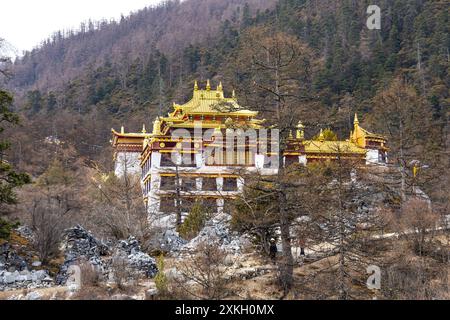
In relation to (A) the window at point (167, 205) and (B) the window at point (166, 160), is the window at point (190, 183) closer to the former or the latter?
(A) the window at point (167, 205)

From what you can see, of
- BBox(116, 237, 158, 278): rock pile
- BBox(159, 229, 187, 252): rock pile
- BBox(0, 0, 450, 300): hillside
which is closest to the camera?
BBox(0, 0, 450, 300): hillside

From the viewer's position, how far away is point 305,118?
48.9 ft

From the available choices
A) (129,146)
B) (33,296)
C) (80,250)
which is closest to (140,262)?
(80,250)

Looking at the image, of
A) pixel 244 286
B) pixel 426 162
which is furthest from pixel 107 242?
pixel 426 162

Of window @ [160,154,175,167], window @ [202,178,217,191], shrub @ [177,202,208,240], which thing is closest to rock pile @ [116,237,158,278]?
shrub @ [177,202,208,240]

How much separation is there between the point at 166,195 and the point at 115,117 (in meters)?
38.0

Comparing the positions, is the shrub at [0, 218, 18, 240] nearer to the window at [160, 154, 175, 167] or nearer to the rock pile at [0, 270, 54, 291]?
the rock pile at [0, 270, 54, 291]

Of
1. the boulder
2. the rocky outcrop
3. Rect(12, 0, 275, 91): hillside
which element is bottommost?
the boulder

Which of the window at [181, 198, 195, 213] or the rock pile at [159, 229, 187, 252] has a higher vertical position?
the window at [181, 198, 195, 213]

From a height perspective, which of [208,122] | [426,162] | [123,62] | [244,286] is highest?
[123,62]

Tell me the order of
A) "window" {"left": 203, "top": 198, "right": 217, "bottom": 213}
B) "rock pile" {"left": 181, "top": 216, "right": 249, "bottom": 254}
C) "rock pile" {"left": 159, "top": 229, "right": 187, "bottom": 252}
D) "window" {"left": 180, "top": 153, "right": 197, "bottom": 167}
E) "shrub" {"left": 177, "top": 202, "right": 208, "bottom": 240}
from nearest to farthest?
"rock pile" {"left": 181, "top": 216, "right": 249, "bottom": 254} → "rock pile" {"left": 159, "top": 229, "right": 187, "bottom": 252} → "shrub" {"left": 177, "top": 202, "right": 208, "bottom": 240} → "window" {"left": 203, "top": 198, "right": 217, "bottom": 213} → "window" {"left": 180, "top": 153, "right": 197, "bottom": 167}

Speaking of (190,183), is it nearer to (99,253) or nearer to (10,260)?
(99,253)

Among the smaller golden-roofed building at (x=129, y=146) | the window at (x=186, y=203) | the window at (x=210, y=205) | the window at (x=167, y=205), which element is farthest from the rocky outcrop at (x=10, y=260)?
the smaller golden-roofed building at (x=129, y=146)
